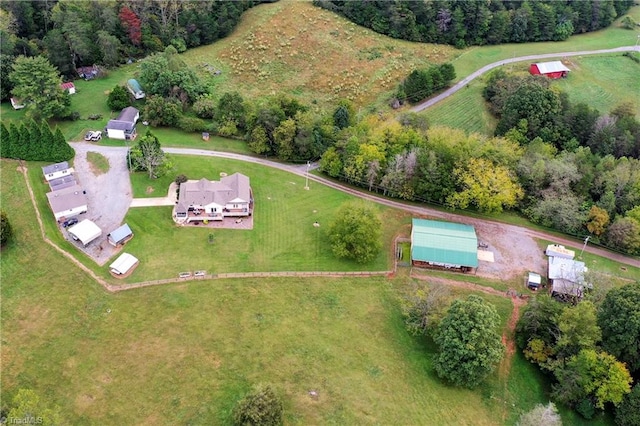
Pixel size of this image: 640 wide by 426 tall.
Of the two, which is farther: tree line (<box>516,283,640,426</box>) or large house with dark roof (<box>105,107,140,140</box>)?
large house with dark roof (<box>105,107,140,140</box>)

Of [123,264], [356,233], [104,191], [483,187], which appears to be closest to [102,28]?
[104,191]

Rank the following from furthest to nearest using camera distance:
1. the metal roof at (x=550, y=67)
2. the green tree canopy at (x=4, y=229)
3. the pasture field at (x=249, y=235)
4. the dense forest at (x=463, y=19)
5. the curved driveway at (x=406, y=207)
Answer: the dense forest at (x=463, y=19) < the metal roof at (x=550, y=67) < the curved driveway at (x=406, y=207) < the pasture field at (x=249, y=235) < the green tree canopy at (x=4, y=229)

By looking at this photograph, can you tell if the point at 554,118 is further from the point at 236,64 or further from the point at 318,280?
the point at 236,64

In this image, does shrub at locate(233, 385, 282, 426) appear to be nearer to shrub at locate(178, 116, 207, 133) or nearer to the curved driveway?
the curved driveway

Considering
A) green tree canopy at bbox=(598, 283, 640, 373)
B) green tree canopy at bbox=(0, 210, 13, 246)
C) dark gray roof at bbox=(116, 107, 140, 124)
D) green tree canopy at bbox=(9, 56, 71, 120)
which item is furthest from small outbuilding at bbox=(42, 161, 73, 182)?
green tree canopy at bbox=(598, 283, 640, 373)

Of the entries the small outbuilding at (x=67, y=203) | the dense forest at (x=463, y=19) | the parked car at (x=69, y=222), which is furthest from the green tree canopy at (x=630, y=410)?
the dense forest at (x=463, y=19)

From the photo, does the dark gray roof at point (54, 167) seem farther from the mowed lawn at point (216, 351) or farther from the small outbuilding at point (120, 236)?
the small outbuilding at point (120, 236)
